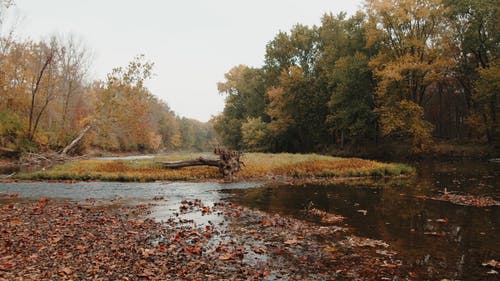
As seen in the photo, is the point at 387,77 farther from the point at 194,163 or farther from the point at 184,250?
the point at 184,250

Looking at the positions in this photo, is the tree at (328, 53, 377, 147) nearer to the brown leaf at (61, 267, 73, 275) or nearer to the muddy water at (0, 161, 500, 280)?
the muddy water at (0, 161, 500, 280)

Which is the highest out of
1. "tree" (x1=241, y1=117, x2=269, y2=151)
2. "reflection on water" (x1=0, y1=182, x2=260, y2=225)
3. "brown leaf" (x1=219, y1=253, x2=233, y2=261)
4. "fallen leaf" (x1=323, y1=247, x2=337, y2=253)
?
"tree" (x1=241, y1=117, x2=269, y2=151)

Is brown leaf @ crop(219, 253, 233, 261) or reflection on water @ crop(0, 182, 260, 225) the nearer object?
brown leaf @ crop(219, 253, 233, 261)

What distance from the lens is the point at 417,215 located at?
40.6 ft

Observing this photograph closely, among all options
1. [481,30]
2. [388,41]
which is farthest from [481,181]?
[481,30]

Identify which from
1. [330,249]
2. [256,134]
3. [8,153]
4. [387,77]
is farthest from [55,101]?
[330,249]

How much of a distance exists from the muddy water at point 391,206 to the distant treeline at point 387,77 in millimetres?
20853

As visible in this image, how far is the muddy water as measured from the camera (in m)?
8.09

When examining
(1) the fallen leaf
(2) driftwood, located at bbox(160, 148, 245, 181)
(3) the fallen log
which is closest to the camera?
(1) the fallen leaf

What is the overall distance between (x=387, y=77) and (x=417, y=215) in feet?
109

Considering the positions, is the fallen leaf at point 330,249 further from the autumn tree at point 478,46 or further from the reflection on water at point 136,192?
the autumn tree at point 478,46

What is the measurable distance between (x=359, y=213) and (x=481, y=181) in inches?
524

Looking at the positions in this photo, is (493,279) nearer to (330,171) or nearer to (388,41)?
(330,171)

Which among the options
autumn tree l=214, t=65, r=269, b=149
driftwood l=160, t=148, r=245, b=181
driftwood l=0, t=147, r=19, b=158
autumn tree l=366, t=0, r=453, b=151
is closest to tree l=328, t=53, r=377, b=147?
autumn tree l=366, t=0, r=453, b=151
